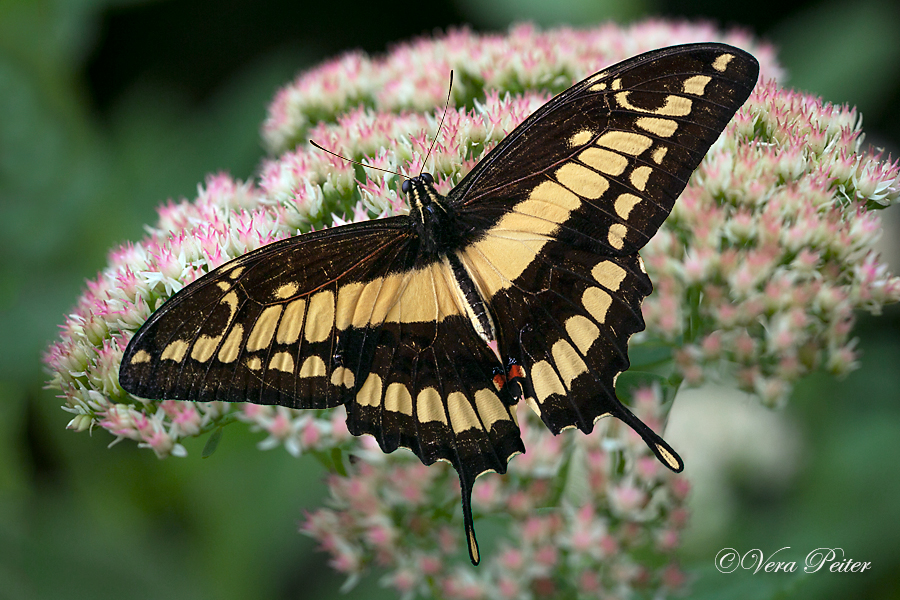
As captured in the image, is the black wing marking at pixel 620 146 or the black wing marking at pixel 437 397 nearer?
the black wing marking at pixel 620 146

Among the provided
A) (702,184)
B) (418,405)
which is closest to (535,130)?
(702,184)

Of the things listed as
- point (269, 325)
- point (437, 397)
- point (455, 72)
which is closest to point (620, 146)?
point (437, 397)

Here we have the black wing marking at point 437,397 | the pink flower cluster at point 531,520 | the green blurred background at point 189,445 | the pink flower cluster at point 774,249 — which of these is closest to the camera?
the black wing marking at point 437,397

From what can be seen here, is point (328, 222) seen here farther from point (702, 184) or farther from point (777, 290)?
point (777, 290)

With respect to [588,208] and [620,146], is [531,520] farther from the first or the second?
[620,146]

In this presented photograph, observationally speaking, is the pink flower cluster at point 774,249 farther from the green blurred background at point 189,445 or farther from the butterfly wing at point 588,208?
the green blurred background at point 189,445

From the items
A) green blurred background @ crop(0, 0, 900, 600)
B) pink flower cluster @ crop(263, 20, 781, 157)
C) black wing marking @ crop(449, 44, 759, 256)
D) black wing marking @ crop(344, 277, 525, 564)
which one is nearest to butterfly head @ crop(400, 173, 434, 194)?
black wing marking @ crop(449, 44, 759, 256)

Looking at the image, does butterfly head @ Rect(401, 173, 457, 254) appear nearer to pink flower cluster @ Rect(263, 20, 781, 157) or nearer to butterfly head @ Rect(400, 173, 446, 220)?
butterfly head @ Rect(400, 173, 446, 220)

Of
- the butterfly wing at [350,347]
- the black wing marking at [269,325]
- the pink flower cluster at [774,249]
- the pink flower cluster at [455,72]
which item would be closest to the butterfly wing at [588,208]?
the butterfly wing at [350,347]
